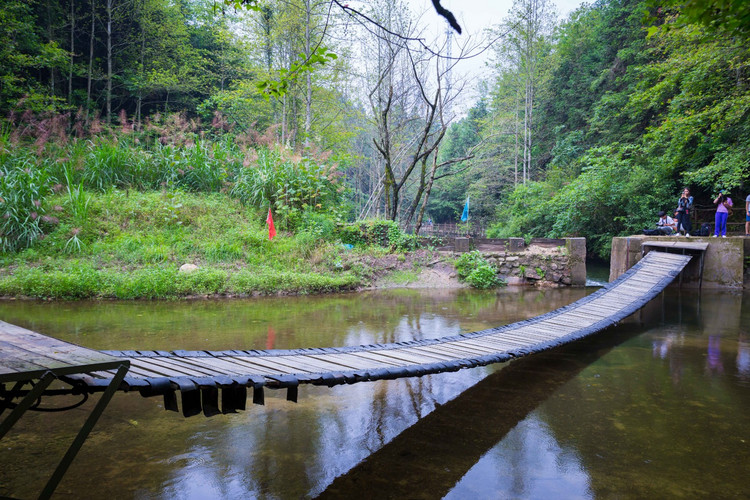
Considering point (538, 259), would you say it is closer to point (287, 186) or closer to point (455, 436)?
point (287, 186)

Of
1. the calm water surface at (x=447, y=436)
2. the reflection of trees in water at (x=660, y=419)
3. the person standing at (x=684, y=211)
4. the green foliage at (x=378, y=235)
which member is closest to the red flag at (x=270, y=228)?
the green foliage at (x=378, y=235)

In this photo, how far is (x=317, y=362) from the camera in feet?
8.49

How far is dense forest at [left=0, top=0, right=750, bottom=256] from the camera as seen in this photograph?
8.87m

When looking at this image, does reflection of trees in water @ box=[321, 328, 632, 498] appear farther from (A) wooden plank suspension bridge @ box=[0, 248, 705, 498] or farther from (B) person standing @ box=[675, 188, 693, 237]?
(B) person standing @ box=[675, 188, 693, 237]

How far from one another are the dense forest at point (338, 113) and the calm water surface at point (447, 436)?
7.44 ft

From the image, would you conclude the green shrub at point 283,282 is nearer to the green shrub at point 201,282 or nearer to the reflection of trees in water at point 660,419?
the green shrub at point 201,282

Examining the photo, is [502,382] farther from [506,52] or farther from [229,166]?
[506,52]

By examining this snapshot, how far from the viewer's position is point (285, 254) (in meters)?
8.10

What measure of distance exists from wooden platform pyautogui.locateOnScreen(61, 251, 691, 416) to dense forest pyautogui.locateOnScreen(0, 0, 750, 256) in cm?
187

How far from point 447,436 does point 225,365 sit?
129 centimetres

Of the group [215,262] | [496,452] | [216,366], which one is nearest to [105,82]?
[215,262]

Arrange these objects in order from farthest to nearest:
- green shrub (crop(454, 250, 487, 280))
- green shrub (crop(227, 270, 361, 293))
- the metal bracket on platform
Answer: green shrub (crop(454, 250, 487, 280))
green shrub (crop(227, 270, 361, 293))
the metal bracket on platform

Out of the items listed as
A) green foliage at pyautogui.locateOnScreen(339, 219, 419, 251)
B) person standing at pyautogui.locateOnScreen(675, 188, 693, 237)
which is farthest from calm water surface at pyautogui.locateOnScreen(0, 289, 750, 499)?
person standing at pyautogui.locateOnScreen(675, 188, 693, 237)

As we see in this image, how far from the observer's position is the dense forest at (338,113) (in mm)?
8867
